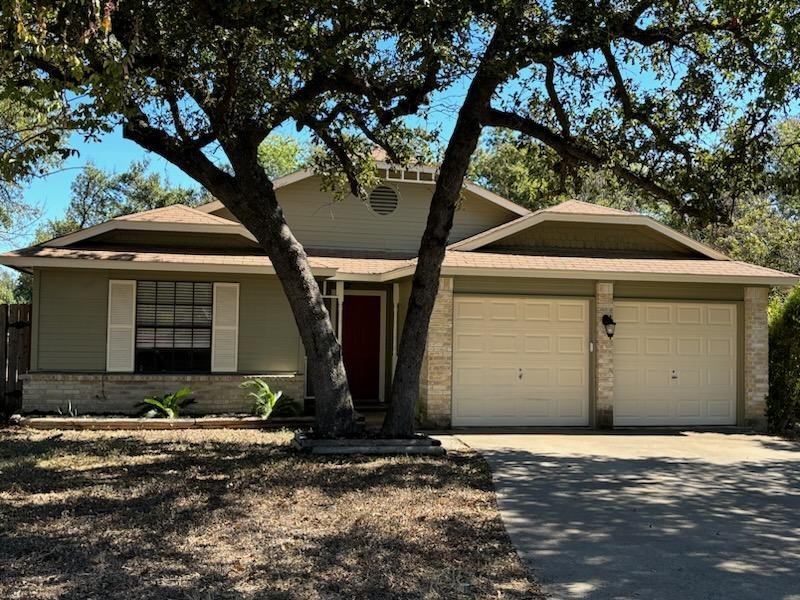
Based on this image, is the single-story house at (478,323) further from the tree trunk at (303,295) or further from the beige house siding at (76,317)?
the tree trunk at (303,295)

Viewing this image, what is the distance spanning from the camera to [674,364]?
12922 millimetres

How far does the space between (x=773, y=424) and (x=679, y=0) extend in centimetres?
759

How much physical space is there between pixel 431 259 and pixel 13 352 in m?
8.32

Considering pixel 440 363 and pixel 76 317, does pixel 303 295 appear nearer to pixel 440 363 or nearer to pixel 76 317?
pixel 440 363

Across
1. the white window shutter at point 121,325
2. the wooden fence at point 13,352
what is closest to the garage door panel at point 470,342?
the white window shutter at point 121,325

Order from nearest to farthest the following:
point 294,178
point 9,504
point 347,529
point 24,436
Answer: point 347,529 → point 9,504 → point 24,436 → point 294,178

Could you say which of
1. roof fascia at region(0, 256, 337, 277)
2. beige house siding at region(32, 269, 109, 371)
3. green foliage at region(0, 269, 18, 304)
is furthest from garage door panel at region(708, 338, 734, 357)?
green foliage at region(0, 269, 18, 304)

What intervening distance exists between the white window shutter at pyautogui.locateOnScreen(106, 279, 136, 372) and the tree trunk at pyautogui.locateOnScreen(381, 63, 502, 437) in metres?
5.41

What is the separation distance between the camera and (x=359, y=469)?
8359 millimetres

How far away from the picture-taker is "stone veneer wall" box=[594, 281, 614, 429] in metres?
12.4

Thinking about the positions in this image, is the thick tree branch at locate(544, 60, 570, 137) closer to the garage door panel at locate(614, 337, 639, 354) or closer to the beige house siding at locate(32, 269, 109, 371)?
the garage door panel at locate(614, 337, 639, 354)

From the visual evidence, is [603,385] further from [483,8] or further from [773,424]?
[483,8]

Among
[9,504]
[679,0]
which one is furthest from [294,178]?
[9,504]

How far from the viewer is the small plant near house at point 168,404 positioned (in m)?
12.2
